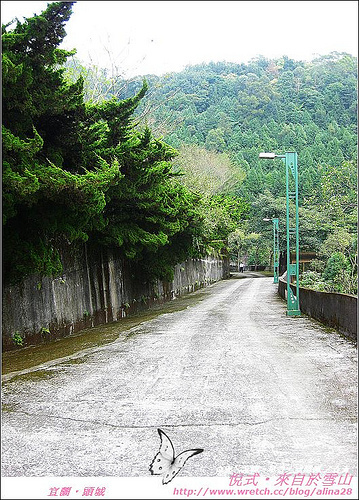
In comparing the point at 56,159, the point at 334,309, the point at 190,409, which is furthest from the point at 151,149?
the point at 190,409

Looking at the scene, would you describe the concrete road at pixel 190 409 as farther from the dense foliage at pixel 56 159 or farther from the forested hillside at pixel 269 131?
the forested hillside at pixel 269 131

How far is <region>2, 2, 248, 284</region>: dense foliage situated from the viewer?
730 centimetres

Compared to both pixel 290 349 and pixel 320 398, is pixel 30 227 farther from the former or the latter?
pixel 320 398

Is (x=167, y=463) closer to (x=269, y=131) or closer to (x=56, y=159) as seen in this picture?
(x=56, y=159)

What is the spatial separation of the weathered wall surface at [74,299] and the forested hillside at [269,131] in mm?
6050

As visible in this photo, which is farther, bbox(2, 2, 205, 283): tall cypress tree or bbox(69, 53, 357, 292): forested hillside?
bbox(69, 53, 357, 292): forested hillside

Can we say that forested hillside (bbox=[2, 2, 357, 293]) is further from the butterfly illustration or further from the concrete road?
the butterfly illustration

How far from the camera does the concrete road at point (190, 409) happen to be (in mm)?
3258

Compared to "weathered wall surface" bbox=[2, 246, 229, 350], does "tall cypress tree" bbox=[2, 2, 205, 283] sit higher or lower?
higher

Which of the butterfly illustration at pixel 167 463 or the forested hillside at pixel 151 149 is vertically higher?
the forested hillside at pixel 151 149

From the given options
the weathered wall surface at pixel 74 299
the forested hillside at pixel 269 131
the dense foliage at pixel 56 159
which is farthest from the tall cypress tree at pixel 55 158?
the forested hillside at pixel 269 131

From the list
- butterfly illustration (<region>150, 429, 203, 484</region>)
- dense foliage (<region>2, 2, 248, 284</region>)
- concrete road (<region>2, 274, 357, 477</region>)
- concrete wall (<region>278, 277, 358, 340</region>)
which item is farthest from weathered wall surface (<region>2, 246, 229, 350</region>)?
butterfly illustration (<region>150, 429, 203, 484</region>)

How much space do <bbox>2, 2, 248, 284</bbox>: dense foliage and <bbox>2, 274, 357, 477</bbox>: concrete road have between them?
84.2 inches

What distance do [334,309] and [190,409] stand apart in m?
6.78
